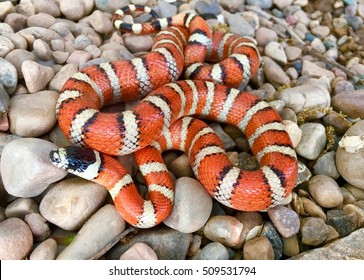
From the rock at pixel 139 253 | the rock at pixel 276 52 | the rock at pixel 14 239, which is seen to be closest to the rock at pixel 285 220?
the rock at pixel 139 253

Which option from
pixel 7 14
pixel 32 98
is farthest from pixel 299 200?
pixel 7 14

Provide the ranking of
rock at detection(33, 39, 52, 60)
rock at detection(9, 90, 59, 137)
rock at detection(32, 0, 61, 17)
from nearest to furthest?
rock at detection(9, 90, 59, 137), rock at detection(33, 39, 52, 60), rock at detection(32, 0, 61, 17)

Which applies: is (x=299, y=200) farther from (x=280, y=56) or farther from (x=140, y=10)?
(x=140, y=10)

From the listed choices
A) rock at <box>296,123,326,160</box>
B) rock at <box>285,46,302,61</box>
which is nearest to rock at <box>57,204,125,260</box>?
rock at <box>296,123,326,160</box>

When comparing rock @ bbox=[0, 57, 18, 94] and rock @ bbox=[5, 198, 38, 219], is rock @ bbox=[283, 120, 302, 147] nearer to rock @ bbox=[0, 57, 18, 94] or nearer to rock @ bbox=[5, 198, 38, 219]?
rock @ bbox=[5, 198, 38, 219]

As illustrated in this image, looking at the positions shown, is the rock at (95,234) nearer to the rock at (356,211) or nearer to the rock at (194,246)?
the rock at (194,246)

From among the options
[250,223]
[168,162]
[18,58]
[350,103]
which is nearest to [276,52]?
[350,103]

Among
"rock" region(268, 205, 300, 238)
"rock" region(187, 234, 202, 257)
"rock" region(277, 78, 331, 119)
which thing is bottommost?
"rock" region(187, 234, 202, 257)
